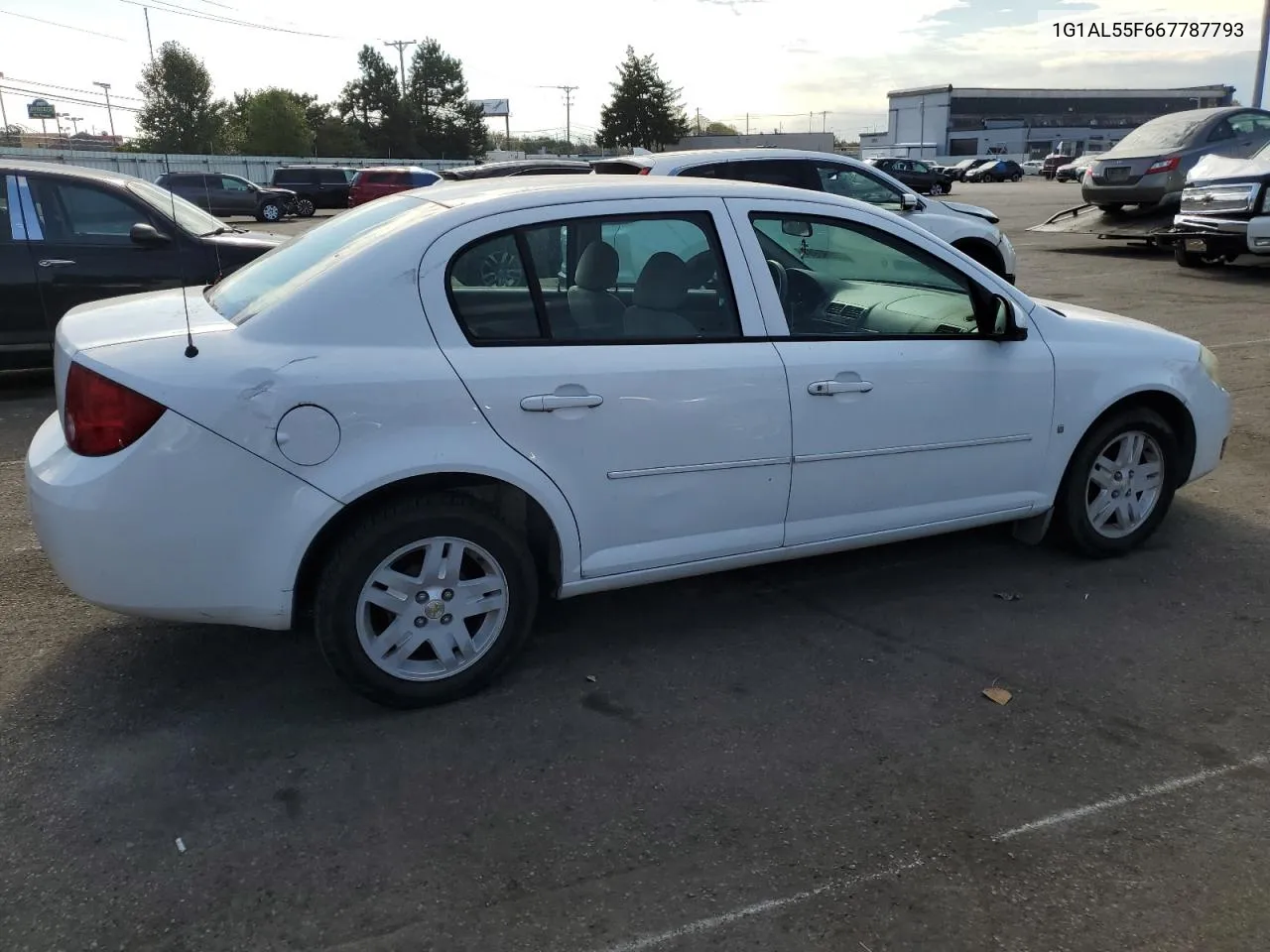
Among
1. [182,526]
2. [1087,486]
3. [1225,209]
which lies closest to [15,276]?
[182,526]

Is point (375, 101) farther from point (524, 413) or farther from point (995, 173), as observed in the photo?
point (524, 413)

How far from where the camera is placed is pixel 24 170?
7.68 metres

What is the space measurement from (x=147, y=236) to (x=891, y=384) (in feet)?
19.7

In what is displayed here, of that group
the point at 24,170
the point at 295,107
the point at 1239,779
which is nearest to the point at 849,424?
the point at 1239,779

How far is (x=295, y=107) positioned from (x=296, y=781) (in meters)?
85.7

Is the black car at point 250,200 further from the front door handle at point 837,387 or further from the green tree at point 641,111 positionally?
the green tree at point 641,111

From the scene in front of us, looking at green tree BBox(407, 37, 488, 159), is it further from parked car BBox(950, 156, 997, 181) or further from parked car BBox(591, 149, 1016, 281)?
parked car BBox(591, 149, 1016, 281)

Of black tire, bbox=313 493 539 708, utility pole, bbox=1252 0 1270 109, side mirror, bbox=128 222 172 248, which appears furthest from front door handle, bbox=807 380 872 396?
utility pole, bbox=1252 0 1270 109

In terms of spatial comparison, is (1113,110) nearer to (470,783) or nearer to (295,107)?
(295,107)

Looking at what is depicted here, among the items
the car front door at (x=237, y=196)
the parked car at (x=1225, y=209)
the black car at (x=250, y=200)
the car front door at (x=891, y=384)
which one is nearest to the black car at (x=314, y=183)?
the black car at (x=250, y=200)

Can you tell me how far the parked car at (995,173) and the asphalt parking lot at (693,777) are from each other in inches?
2366

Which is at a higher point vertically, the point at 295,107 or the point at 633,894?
the point at 295,107

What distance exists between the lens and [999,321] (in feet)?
13.7

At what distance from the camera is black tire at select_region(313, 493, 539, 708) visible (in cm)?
323
